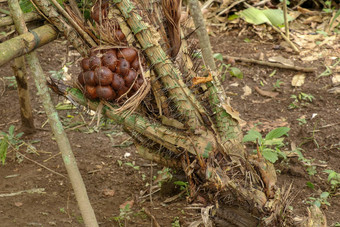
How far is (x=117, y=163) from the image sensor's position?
294 centimetres

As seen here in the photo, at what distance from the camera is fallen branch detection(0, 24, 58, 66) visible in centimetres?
165

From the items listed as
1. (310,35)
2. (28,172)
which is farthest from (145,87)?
(310,35)

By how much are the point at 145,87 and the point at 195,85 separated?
295mm

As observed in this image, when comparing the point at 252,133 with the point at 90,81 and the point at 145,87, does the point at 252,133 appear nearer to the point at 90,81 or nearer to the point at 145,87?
the point at 145,87

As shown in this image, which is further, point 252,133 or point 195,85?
point 252,133

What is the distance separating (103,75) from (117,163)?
4.29ft

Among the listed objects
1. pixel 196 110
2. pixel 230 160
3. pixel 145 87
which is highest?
pixel 145 87

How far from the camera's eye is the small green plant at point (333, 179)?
257 centimetres

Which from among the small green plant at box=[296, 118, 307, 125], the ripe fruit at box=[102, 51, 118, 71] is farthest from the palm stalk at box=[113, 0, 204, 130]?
the small green plant at box=[296, 118, 307, 125]

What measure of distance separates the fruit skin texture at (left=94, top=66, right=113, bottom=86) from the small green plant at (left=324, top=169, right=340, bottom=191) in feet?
5.04

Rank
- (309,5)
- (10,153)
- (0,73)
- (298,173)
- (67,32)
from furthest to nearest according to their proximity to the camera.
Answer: (309,5)
(0,73)
(10,153)
(298,173)
(67,32)

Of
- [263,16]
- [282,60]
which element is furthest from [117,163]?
[263,16]

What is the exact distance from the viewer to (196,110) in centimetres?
198

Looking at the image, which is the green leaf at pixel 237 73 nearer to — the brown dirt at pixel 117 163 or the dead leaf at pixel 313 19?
the brown dirt at pixel 117 163
